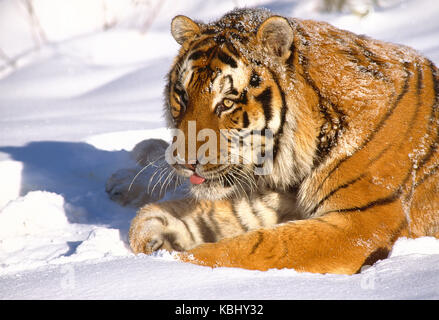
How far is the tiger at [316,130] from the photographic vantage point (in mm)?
1498

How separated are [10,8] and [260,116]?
7.30 m

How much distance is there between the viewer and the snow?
49.2 inches

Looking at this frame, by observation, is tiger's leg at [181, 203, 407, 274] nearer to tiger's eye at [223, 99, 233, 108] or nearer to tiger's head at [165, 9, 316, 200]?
tiger's head at [165, 9, 316, 200]

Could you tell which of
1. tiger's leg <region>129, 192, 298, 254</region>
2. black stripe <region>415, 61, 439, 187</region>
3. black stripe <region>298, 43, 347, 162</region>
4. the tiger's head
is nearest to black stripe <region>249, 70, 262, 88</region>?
the tiger's head

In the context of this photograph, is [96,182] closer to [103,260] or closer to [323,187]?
[103,260]

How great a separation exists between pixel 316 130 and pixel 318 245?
385 mm

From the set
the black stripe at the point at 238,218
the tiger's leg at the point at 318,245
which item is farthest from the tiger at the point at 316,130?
the black stripe at the point at 238,218

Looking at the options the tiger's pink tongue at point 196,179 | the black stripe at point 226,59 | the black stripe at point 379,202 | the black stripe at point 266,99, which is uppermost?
the black stripe at point 226,59

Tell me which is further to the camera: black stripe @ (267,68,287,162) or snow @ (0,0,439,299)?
black stripe @ (267,68,287,162)

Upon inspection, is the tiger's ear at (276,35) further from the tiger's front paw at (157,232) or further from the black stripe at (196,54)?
the tiger's front paw at (157,232)

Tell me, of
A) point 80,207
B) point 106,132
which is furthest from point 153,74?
point 80,207

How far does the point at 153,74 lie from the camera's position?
524 cm

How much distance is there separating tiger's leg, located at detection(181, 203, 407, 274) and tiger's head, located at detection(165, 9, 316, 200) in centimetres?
27

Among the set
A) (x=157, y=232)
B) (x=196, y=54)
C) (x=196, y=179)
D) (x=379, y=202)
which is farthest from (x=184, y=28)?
(x=379, y=202)
